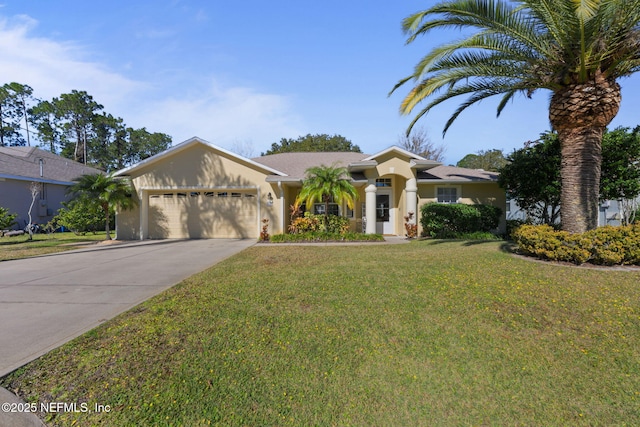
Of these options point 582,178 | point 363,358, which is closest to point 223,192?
point 363,358

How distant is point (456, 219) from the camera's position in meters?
13.3

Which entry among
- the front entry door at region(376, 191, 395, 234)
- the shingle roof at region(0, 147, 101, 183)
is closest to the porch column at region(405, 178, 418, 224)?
the front entry door at region(376, 191, 395, 234)

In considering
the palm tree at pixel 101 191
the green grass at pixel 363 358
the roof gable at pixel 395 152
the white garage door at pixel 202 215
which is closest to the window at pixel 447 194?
the roof gable at pixel 395 152

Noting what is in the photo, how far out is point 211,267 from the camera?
7.90 metres

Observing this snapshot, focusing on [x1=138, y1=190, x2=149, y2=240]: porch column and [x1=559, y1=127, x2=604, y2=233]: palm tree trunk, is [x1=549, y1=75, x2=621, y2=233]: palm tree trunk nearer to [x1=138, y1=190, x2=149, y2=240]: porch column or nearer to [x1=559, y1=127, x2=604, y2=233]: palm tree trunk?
[x1=559, y1=127, x2=604, y2=233]: palm tree trunk

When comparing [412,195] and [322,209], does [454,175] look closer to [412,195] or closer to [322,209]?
[412,195]

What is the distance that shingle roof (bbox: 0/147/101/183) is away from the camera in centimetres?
2042

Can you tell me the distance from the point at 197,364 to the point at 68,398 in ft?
3.56

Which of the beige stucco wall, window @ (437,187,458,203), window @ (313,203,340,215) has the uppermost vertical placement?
the beige stucco wall

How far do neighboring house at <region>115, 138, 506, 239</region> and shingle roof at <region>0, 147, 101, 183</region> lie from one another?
39.2ft

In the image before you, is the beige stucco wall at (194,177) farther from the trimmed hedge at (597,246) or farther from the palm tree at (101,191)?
the trimmed hedge at (597,246)

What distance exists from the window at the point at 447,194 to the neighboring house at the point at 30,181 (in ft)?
70.7

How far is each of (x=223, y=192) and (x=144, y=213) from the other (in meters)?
3.90

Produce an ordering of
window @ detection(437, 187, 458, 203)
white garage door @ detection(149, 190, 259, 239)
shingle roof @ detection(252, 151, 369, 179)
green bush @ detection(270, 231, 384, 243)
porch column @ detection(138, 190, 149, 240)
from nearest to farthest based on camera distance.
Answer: green bush @ detection(270, 231, 384, 243) → porch column @ detection(138, 190, 149, 240) → white garage door @ detection(149, 190, 259, 239) → window @ detection(437, 187, 458, 203) → shingle roof @ detection(252, 151, 369, 179)
